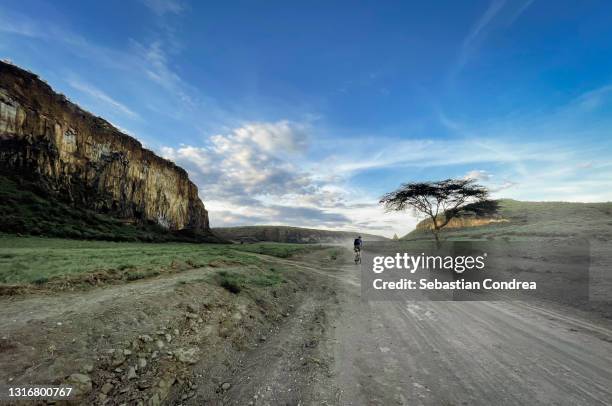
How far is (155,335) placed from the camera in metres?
6.05

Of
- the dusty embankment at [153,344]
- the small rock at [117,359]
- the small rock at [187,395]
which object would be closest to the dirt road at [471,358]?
the dusty embankment at [153,344]

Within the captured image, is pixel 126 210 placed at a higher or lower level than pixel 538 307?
higher

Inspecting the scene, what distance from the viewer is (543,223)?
49.1m

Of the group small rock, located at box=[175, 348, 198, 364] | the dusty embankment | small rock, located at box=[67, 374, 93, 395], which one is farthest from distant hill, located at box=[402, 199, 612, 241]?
small rock, located at box=[67, 374, 93, 395]

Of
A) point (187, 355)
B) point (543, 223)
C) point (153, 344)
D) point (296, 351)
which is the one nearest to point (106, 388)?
point (153, 344)

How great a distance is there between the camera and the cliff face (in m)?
50.3

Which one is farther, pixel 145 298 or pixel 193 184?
pixel 193 184

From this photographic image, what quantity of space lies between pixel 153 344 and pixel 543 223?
63168mm

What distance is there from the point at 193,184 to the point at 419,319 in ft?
409

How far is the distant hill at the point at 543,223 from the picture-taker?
3572cm

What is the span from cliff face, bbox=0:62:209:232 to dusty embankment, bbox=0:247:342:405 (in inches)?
2375

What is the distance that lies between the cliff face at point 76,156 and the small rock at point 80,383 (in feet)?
208

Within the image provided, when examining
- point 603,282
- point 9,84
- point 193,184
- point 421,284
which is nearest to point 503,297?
point 421,284

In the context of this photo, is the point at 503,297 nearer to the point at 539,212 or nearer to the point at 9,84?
the point at 539,212
